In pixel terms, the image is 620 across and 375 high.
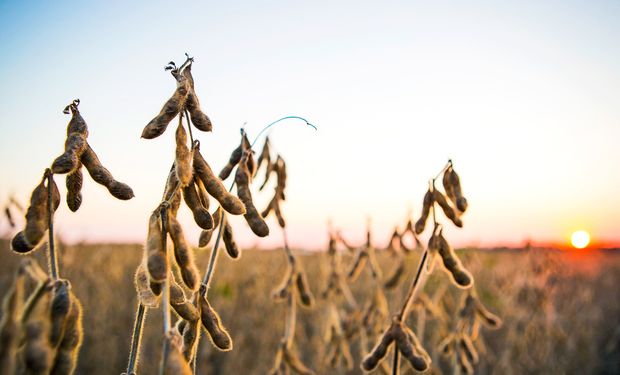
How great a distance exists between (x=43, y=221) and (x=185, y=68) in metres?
0.50

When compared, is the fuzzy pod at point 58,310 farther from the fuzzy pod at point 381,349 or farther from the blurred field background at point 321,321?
the blurred field background at point 321,321

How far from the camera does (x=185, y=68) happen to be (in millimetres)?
1283

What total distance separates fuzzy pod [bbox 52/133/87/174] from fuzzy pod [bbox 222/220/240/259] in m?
0.45

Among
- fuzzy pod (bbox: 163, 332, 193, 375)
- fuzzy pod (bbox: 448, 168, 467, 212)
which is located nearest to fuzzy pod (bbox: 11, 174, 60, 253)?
fuzzy pod (bbox: 163, 332, 193, 375)

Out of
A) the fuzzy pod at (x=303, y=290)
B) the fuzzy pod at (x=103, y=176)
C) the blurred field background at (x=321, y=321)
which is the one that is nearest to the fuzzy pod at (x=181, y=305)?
the fuzzy pod at (x=103, y=176)

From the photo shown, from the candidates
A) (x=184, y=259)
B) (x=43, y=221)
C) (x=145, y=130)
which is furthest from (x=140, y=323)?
(x=145, y=130)

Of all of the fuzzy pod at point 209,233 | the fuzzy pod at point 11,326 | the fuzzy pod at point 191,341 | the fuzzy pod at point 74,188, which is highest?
the fuzzy pod at point 74,188

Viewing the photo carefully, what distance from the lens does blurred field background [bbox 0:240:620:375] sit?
4.58m

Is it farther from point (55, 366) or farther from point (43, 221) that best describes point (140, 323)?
point (43, 221)

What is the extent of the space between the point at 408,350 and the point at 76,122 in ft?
3.90

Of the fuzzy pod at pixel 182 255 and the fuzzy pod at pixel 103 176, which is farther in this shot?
the fuzzy pod at pixel 103 176

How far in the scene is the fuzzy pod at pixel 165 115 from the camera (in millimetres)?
1190

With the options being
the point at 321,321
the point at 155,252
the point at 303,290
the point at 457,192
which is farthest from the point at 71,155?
the point at 321,321

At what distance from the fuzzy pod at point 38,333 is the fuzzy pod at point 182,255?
25cm
